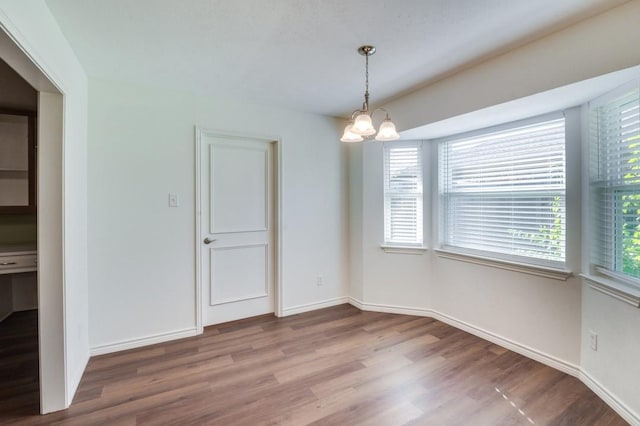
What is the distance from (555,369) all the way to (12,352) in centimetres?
443

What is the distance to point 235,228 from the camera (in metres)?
3.19

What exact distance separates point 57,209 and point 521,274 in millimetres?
3434

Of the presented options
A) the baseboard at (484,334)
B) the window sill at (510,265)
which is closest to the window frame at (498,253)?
the window sill at (510,265)

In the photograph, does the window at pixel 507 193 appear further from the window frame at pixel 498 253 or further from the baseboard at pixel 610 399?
the baseboard at pixel 610 399

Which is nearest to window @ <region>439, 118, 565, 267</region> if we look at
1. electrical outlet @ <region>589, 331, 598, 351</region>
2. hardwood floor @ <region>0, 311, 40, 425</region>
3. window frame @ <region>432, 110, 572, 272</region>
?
window frame @ <region>432, 110, 572, 272</region>

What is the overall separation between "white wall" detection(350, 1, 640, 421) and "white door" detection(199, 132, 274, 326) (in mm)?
1094

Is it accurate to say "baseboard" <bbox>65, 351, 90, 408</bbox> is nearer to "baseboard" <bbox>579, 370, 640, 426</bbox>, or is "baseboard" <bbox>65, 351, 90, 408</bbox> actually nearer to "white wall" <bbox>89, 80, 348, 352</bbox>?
"white wall" <bbox>89, 80, 348, 352</bbox>

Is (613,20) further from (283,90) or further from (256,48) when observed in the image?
(283,90)

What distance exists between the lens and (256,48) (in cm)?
203

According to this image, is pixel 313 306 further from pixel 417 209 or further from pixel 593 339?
pixel 593 339

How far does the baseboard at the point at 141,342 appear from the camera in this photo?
2500 mm

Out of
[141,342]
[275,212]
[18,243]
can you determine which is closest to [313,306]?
[275,212]

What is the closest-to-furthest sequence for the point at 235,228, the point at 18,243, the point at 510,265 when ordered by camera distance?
the point at 510,265 → the point at 18,243 → the point at 235,228

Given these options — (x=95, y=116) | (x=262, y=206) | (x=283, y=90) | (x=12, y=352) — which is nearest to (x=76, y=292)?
(x=12, y=352)
